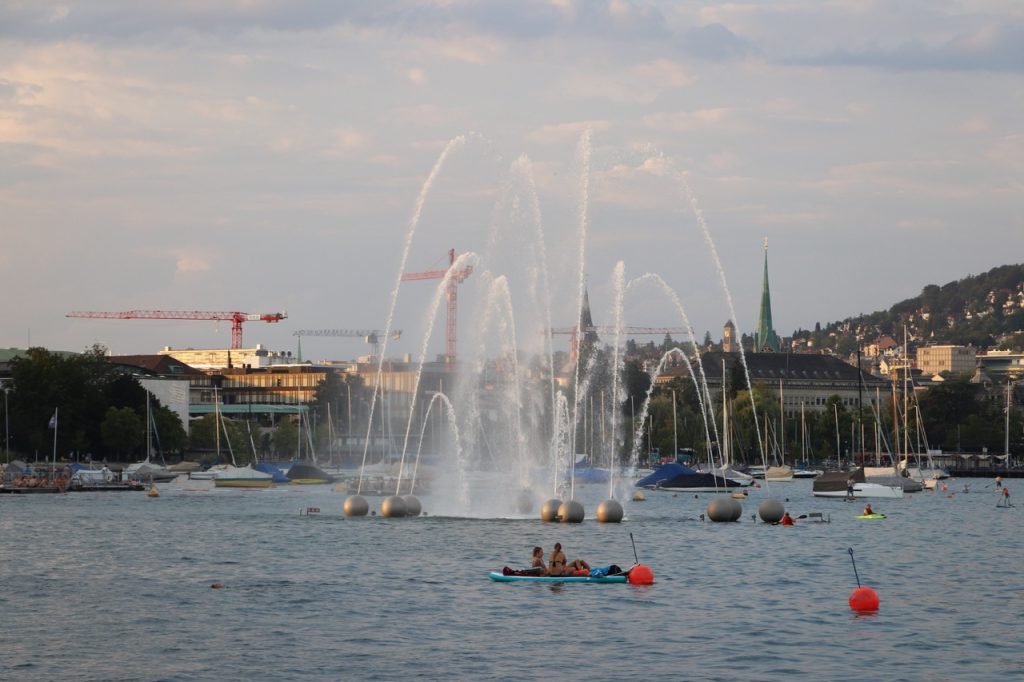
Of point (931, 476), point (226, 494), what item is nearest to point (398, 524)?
point (226, 494)

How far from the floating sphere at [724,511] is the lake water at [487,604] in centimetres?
67

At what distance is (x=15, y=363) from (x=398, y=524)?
108459 millimetres

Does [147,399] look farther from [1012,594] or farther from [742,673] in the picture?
[742,673]

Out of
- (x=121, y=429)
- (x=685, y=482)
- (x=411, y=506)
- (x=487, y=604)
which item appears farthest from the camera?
(x=121, y=429)

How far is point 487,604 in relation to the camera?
175 feet

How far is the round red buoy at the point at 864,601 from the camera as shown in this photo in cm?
5272

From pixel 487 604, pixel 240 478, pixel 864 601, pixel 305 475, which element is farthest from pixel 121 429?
pixel 864 601

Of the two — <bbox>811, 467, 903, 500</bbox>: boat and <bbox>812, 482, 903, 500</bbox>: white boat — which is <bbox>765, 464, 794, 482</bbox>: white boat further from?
<bbox>812, 482, 903, 500</bbox>: white boat

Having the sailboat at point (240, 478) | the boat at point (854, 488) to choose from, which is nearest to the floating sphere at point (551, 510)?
the boat at point (854, 488)

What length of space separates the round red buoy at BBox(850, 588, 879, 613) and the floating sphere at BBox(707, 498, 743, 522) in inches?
1459

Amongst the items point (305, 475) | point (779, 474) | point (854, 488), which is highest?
point (305, 475)

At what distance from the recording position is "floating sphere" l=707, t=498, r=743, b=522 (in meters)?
90.6

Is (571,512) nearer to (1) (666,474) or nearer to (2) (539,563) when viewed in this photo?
(2) (539,563)

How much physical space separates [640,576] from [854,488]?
8055 centimetres
